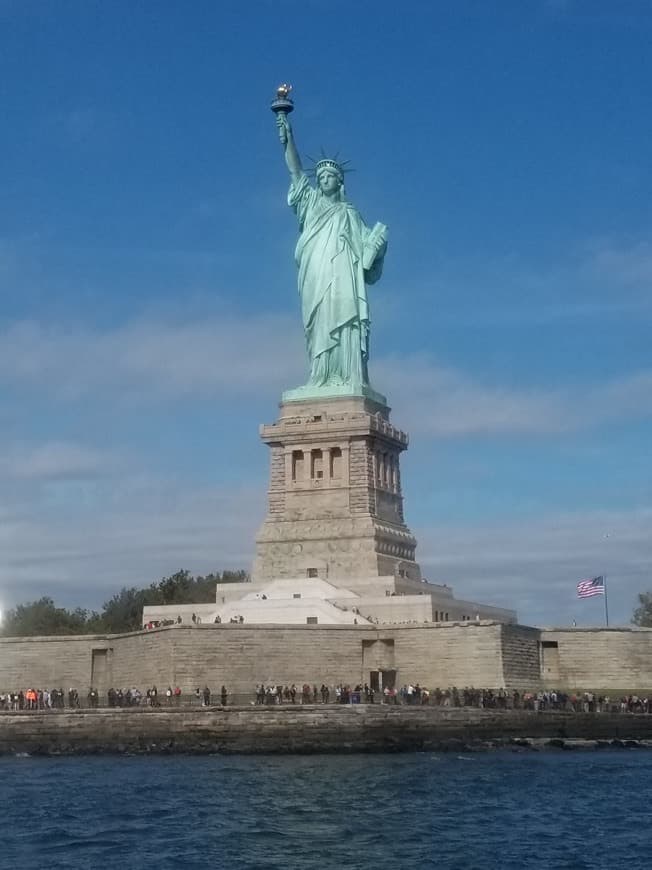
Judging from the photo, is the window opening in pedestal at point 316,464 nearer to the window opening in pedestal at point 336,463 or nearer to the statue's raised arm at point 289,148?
the window opening in pedestal at point 336,463

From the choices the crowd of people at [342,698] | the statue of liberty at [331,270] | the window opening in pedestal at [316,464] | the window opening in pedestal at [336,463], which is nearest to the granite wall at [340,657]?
the crowd of people at [342,698]

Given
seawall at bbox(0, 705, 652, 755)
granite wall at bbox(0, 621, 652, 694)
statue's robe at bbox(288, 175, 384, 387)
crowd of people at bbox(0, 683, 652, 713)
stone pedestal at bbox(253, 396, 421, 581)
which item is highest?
statue's robe at bbox(288, 175, 384, 387)

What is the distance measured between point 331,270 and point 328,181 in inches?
145

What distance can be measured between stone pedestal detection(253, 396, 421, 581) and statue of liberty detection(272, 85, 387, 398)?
1.58m

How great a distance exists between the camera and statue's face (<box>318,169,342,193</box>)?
57188mm

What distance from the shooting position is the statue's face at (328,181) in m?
57.2

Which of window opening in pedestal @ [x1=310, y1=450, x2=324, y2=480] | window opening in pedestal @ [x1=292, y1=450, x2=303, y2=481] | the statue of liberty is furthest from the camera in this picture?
the statue of liberty

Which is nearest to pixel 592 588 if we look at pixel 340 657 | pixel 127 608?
pixel 340 657

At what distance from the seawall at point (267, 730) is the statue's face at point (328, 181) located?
25.0m

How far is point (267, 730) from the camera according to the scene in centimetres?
3853

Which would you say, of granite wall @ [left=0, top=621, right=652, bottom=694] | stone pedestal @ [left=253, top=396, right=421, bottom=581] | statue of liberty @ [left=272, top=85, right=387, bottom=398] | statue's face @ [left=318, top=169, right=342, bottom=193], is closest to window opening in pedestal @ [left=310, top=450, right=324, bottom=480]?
stone pedestal @ [left=253, top=396, right=421, bottom=581]

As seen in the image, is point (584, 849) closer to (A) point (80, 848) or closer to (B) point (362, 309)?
(A) point (80, 848)

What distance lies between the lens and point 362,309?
5691 cm

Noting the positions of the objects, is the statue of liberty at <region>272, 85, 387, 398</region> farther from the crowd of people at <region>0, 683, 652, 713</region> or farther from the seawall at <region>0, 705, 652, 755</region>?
the seawall at <region>0, 705, 652, 755</region>
